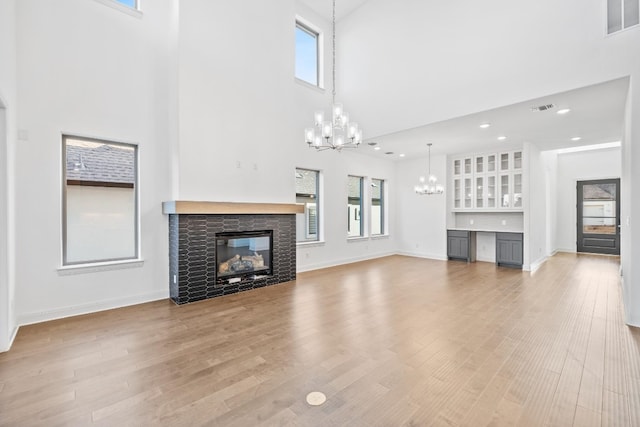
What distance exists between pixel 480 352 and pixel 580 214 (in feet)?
31.5

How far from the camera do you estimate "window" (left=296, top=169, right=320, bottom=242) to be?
6.92 m

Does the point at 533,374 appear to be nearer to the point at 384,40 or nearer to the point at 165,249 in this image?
the point at 165,249

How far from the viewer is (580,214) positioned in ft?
31.1

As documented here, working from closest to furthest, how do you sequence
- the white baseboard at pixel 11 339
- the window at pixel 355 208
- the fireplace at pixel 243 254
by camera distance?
the white baseboard at pixel 11 339 < the fireplace at pixel 243 254 < the window at pixel 355 208

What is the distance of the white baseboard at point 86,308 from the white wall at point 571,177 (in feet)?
38.7

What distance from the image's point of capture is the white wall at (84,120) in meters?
3.64

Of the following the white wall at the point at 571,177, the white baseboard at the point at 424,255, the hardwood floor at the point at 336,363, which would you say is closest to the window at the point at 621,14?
the hardwood floor at the point at 336,363

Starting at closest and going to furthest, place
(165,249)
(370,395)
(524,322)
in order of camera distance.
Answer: (370,395) → (524,322) → (165,249)

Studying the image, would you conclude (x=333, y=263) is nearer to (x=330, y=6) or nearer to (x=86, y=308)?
(x=86, y=308)

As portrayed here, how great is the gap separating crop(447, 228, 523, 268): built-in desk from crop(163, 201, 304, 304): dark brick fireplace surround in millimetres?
5334

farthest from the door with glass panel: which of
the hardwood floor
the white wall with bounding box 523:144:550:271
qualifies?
the hardwood floor

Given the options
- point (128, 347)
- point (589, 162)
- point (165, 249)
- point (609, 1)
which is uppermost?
point (609, 1)

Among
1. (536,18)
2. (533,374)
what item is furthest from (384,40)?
(533,374)

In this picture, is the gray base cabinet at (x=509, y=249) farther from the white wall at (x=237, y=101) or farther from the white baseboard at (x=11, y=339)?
the white baseboard at (x=11, y=339)
